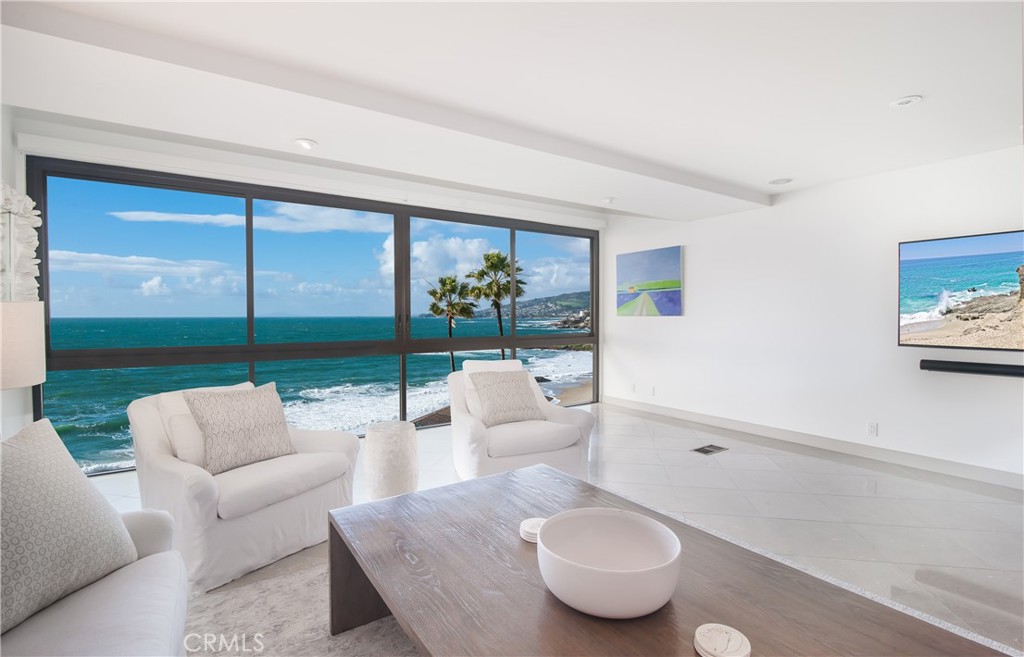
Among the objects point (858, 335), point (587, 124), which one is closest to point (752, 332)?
point (858, 335)

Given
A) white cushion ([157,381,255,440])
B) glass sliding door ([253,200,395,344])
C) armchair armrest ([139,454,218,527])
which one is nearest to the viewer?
armchair armrest ([139,454,218,527])

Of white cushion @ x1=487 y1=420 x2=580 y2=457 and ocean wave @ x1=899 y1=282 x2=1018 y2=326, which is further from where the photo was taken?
ocean wave @ x1=899 y1=282 x2=1018 y2=326

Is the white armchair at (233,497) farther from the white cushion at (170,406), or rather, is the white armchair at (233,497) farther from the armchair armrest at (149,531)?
the armchair armrest at (149,531)

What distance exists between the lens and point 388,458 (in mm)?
2672

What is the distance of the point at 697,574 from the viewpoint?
50.8 inches

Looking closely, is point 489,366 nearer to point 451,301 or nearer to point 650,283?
point 451,301

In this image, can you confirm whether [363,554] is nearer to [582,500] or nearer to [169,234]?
[582,500]

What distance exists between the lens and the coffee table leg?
5.52 ft

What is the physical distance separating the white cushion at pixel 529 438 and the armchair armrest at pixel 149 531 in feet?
5.76

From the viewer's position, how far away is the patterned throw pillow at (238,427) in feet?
7.48

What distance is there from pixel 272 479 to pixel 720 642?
6.44ft

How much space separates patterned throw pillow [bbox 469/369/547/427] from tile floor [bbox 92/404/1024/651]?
0.61 metres

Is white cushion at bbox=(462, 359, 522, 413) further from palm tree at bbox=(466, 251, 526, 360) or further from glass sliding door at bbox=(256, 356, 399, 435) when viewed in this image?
glass sliding door at bbox=(256, 356, 399, 435)

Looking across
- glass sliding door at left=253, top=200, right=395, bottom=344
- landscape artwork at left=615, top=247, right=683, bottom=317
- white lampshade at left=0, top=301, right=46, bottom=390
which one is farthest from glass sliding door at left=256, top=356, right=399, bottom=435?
white lampshade at left=0, top=301, right=46, bottom=390
